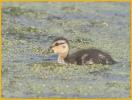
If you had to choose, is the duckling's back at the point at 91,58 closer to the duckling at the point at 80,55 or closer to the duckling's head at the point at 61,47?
the duckling at the point at 80,55

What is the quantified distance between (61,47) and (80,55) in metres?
0.40

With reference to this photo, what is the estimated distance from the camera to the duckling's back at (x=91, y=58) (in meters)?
11.9

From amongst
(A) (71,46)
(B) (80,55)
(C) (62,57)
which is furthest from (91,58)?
(A) (71,46)

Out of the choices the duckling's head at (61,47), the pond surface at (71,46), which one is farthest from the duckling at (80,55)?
the pond surface at (71,46)

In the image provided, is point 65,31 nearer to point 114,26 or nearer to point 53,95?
point 114,26

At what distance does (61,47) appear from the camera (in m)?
12.2

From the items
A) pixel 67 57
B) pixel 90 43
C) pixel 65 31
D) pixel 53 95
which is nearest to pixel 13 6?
pixel 65 31

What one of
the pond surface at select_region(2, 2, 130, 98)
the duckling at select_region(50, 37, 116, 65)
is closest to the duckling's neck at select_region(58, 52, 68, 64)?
the duckling at select_region(50, 37, 116, 65)

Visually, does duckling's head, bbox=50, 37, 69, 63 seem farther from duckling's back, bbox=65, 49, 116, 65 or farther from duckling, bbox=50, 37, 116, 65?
duckling's back, bbox=65, 49, 116, 65

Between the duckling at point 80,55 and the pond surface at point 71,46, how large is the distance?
147mm

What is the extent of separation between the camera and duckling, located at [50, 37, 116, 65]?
11.9 metres

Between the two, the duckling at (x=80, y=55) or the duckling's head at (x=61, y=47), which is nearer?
the duckling at (x=80, y=55)

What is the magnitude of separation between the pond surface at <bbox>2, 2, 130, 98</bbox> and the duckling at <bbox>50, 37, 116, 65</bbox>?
15 centimetres

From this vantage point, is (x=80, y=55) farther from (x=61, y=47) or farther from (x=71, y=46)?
(x=71, y=46)
